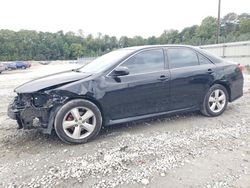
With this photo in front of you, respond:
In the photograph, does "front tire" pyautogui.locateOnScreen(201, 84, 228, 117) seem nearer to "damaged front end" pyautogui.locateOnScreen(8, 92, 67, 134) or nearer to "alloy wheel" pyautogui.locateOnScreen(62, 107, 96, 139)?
"alloy wheel" pyautogui.locateOnScreen(62, 107, 96, 139)

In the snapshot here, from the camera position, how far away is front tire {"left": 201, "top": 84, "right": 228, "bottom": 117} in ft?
16.5

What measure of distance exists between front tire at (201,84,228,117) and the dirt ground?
1.14 ft

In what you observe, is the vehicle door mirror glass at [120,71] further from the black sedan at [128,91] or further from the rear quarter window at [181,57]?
the rear quarter window at [181,57]

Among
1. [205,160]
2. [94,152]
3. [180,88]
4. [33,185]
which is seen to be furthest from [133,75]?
[33,185]

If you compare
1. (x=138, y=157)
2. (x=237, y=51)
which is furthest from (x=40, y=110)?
(x=237, y=51)

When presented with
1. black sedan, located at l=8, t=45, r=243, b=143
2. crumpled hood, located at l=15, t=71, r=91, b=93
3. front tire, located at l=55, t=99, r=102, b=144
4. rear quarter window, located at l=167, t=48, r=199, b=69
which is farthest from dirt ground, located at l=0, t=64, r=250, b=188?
rear quarter window, located at l=167, t=48, r=199, b=69

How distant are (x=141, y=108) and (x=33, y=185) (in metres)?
2.21

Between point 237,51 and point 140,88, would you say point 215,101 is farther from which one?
point 237,51

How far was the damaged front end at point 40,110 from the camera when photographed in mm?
3727

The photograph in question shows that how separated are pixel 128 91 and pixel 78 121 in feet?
3.22

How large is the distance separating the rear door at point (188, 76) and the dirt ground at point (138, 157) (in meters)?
0.46

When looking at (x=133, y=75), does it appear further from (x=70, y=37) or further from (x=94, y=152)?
(x=70, y=37)

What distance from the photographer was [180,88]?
4707 millimetres

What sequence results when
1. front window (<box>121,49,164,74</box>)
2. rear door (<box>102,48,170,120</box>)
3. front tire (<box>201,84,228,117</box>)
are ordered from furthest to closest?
front tire (<box>201,84,228,117</box>) → front window (<box>121,49,164,74</box>) → rear door (<box>102,48,170,120</box>)
